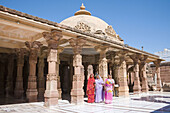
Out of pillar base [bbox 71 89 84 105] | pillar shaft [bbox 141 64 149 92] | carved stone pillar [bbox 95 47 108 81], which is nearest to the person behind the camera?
pillar base [bbox 71 89 84 105]

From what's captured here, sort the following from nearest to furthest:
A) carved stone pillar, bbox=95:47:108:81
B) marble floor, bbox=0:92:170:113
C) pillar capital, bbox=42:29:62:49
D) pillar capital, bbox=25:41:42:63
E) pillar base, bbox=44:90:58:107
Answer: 1. marble floor, bbox=0:92:170:113
2. pillar base, bbox=44:90:58:107
3. pillar capital, bbox=42:29:62:49
4. pillar capital, bbox=25:41:42:63
5. carved stone pillar, bbox=95:47:108:81

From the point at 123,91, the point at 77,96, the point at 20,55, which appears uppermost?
the point at 20,55

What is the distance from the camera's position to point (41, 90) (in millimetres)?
11312

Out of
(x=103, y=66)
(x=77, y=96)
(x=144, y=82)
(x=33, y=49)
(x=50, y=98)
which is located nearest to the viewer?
(x=50, y=98)

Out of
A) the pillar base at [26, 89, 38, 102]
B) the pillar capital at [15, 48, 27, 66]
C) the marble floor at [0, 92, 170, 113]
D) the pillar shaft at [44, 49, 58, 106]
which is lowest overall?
the marble floor at [0, 92, 170, 113]

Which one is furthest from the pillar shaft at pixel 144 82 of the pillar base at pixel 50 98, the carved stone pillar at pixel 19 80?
the carved stone pillar at pixel 19 80

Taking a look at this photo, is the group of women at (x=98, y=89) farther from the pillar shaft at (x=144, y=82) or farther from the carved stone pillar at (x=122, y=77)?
the pillar shaft at (x=144, y=82)

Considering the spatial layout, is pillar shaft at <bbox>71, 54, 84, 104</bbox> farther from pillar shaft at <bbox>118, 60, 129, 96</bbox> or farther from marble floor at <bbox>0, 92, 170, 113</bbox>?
pillar shaft at <bbox>118, 60, 129, 96</bbox>

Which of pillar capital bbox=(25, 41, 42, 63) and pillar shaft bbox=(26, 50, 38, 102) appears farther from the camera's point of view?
pillar capital bbox=(25, 41, 42, 63)

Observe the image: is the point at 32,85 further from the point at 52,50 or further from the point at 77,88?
the point at 52,50

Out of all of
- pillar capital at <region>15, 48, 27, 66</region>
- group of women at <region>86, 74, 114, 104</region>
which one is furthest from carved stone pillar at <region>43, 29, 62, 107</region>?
pillar capital at <region>15, 48, 27, 66</region>

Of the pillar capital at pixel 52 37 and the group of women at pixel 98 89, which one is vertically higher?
the pillar capital at pixel 52 37

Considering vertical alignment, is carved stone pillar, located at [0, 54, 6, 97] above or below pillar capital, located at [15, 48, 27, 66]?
below

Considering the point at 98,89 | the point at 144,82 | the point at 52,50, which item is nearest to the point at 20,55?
the point at 52,50
